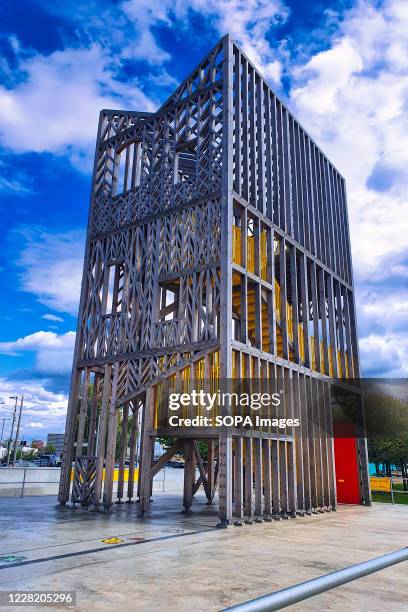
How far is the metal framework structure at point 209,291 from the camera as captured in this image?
14672 millimetres

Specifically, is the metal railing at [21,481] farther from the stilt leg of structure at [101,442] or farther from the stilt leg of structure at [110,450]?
the stilt leg of structure at [110,450]

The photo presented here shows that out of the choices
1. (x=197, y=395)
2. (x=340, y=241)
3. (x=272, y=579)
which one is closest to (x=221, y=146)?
(x=197, y=395)

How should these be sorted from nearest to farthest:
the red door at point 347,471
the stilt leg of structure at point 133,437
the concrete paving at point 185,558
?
1. the concrete paving at point 185,558
2. the stilt leg of structure at point 133,437
3. the red door at point 347,471

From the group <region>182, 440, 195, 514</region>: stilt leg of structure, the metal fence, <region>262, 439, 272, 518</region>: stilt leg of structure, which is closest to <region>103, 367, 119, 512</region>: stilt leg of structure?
<region>182, 440, 195, 514</region>: stilt leg of structure

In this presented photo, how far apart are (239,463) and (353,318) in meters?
12.5

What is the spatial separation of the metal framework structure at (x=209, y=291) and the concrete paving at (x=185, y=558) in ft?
5.93

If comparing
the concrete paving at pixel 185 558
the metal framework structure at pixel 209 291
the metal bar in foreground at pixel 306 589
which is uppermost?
the metal framework structure at pixel 209 291

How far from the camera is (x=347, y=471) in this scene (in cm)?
2169

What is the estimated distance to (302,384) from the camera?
1778 cm

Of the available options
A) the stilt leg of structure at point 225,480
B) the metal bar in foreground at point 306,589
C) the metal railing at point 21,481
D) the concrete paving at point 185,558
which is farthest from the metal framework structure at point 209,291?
the metal bar in foreground at point 306,589

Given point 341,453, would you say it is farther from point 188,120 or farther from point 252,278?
point 188,120

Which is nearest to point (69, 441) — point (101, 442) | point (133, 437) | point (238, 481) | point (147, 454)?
point (101, 442)

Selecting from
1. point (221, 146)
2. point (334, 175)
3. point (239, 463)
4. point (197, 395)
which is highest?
point (334, 175)

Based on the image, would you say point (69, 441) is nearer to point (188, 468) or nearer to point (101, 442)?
point (101, 442)
